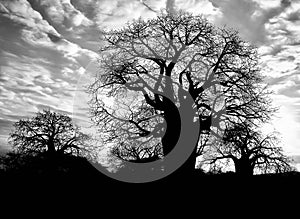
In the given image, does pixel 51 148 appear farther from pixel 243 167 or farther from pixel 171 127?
pixel 243 167

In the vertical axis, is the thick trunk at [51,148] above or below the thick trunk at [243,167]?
above

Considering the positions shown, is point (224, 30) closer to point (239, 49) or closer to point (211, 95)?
point (239, 49)

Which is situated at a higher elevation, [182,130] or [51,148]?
[51,148]

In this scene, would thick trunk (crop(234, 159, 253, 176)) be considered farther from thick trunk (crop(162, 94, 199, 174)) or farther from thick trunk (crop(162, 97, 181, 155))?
thick trunk (crop(162, 97, 181, 155))

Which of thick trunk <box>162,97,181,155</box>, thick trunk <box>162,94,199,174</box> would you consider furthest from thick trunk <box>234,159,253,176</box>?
thick trunk <box>162,97,181,155</box>

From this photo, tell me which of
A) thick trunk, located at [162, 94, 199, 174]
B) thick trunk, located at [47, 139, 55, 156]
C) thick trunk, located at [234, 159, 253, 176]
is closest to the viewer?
thick trunk, located at [162, 94, 199, 174]

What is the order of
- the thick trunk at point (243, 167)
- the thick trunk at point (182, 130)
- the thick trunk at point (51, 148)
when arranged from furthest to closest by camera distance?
the thick trunk at point (51, 148)
the thick trunk at point (243, 167)
the thick trunk at point (182, 130)

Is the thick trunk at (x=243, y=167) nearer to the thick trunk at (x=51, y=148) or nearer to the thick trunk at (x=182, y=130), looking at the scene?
the thick trunk at (x=182, y=130)

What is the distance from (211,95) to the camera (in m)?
15.8

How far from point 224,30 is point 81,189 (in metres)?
11.6

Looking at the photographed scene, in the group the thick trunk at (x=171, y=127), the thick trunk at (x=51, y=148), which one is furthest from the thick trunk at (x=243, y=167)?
the thick trunk at (x=51, y=148)

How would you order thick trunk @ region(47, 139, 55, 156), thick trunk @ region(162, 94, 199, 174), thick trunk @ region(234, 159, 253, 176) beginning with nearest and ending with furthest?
thick trunk @ region(162, 94, 199, 174) < thick trunk @ region(234, 159, 253, 176) < thick trunk @ region(47, 139, 55, 156)

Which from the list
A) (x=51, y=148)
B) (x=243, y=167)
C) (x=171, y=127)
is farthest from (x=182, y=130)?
(x=51, y=148)

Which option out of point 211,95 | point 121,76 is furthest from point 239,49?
point 121,76
